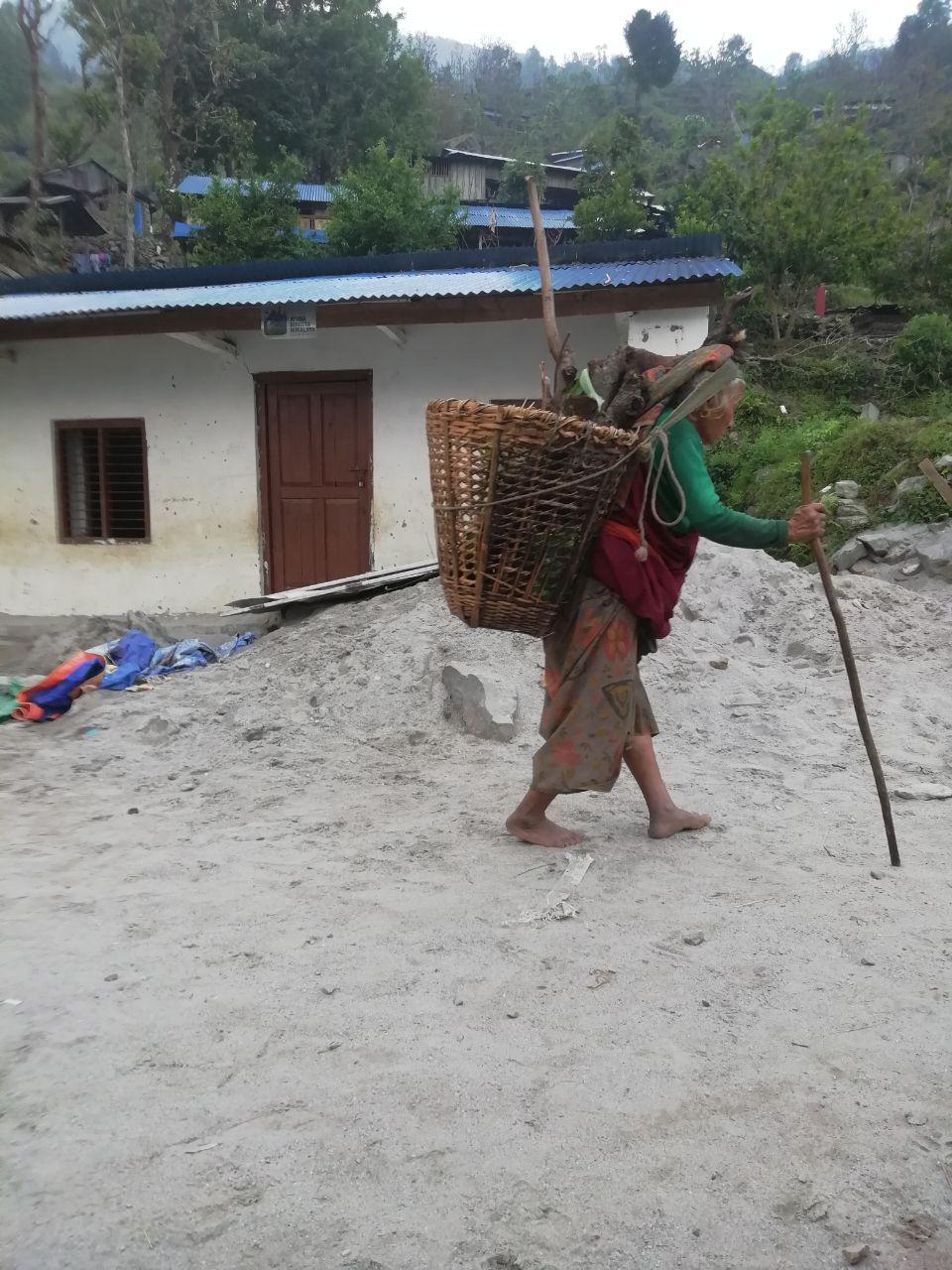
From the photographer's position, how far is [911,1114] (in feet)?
5.58

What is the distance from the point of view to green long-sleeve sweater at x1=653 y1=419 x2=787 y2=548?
262 centimetres

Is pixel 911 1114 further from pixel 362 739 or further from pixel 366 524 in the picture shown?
pixel 366 524

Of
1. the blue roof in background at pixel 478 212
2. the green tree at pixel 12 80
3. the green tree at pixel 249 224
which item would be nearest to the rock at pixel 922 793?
the green tree at pixel 249 224

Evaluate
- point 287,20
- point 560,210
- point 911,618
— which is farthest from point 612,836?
point 287,20

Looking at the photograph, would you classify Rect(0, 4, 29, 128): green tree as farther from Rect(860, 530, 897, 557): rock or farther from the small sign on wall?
Rect(860, 530, 897, 557): rock

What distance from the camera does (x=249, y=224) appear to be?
1653cm

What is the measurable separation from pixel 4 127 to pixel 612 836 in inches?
1516

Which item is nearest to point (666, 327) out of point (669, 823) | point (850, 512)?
point (850, 512)

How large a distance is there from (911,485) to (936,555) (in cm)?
117

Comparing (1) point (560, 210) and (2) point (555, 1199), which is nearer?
(2) point (555, 1199)

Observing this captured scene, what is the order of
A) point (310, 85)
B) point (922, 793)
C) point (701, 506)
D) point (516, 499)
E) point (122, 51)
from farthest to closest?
point (310, 85) < point (122, 51) < point (922, 793) < point (701, 506) < point (516, 499)

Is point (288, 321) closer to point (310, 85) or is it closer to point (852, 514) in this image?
point (852, 514)

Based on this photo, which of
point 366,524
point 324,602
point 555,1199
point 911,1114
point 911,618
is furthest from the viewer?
point 366,524

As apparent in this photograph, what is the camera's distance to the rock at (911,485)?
7.77m
